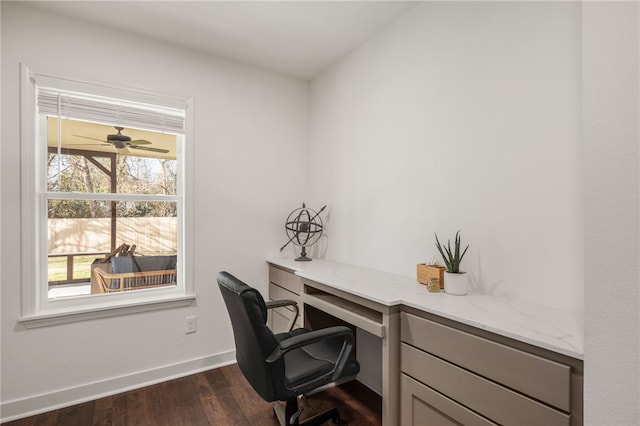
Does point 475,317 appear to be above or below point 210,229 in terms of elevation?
below

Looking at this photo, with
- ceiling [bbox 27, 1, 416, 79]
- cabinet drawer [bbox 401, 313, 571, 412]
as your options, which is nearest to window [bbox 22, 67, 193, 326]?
ceiling [bbox 27, 1, 416, 79]

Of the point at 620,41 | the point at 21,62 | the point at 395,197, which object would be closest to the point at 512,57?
the point at 620,41

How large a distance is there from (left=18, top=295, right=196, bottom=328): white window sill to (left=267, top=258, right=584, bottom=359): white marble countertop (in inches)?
44.3

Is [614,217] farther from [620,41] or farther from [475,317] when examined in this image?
[475,317]

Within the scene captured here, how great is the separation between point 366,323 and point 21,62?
266 cm

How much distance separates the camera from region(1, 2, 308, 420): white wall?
2.00m

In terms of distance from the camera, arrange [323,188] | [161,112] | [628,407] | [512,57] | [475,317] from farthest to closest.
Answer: [323,188]
[161,112]
[512,57]
[475,317]
[628,407]

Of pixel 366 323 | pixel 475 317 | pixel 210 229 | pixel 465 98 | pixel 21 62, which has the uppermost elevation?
pixel 21 62

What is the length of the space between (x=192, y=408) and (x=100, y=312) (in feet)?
3.07

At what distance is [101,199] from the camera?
2.34 meters

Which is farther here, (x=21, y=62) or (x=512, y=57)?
(x=21, y=62)

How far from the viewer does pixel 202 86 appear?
104 inches

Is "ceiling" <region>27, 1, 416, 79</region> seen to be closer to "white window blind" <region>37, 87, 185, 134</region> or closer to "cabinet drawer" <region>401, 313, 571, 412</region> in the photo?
"white window blind" <region>37, 87, 185, 134</region>

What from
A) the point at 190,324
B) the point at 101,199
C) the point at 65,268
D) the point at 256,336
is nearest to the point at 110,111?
the point at 101,199
